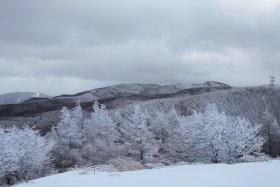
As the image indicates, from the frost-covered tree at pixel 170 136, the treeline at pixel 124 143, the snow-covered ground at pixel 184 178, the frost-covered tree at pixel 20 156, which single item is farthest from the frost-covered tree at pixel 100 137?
the snow-covered ground at pixel 184 178

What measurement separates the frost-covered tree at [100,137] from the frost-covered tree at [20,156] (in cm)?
1181

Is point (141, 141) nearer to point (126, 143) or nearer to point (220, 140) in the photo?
point (126, 143)

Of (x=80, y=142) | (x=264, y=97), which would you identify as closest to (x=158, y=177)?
(x=80, y=142)

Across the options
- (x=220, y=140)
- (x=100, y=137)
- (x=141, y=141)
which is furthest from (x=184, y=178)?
(x=100, y=137)

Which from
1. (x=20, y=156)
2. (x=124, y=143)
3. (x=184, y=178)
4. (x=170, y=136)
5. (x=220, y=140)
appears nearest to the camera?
(x=184, y=178)

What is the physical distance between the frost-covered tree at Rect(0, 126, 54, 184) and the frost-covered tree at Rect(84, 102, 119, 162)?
1181 cm

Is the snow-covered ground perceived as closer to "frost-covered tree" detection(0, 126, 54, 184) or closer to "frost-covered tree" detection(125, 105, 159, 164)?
"frost-covered tree" detection(0, 126, 54, 184)

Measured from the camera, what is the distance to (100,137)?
65062mm

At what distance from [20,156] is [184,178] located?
30769mm

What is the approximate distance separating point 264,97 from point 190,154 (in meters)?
128

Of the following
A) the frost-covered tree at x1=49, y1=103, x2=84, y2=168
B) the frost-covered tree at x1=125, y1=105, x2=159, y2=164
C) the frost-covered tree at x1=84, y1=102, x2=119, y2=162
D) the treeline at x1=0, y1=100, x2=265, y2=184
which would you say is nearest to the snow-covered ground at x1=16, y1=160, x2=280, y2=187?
the treeline at x1=0, y1=100, x2=265, y2=184

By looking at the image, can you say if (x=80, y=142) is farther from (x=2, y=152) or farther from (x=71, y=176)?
(x=71, y=176)

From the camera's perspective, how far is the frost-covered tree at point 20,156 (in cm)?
3780

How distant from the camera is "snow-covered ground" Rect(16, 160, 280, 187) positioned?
1198cm
